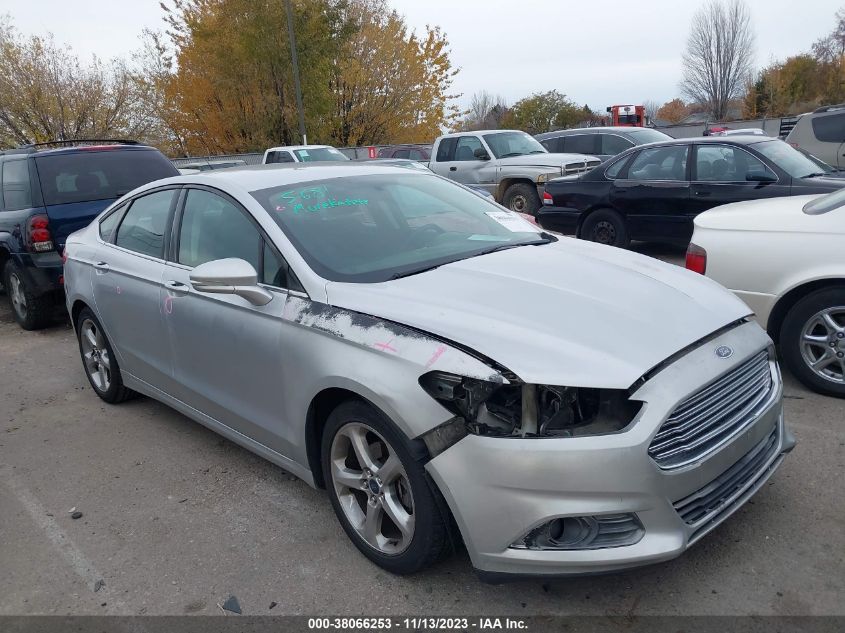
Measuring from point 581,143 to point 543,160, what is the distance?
105 inches

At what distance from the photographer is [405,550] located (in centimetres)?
277

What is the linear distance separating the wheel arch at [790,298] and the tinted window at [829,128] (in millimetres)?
8051

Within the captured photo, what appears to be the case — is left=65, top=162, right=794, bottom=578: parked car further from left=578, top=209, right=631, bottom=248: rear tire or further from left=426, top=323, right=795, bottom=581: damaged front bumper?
left=578, top=209, right=631, bottom=248: rear tire

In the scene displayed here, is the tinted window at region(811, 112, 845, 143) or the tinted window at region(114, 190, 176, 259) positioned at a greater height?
the tinted window at region(811, 112, 845, 143)

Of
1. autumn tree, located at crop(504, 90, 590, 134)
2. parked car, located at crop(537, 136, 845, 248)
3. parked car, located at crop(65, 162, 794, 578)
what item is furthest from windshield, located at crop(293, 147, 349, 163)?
autumn tree, located at crop(504, 90, 590, 134)

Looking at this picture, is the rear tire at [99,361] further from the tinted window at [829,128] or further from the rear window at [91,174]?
the tinted window at [829,128]

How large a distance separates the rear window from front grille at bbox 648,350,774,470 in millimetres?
6651

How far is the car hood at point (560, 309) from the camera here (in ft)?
8.07

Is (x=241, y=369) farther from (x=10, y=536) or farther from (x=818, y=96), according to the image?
(x=818, y=96)

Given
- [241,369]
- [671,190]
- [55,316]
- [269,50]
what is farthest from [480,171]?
[269,50]

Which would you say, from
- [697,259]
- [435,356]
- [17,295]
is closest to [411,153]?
[17,295]

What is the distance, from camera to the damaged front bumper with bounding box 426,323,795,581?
234 cm

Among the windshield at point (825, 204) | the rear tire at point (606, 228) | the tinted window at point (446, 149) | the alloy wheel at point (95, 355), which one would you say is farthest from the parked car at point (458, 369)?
the tinted window at point (446, 149)

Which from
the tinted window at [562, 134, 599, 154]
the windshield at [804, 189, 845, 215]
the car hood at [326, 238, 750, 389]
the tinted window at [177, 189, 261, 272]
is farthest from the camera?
the tinted window at [562, 134, 599, 154]
